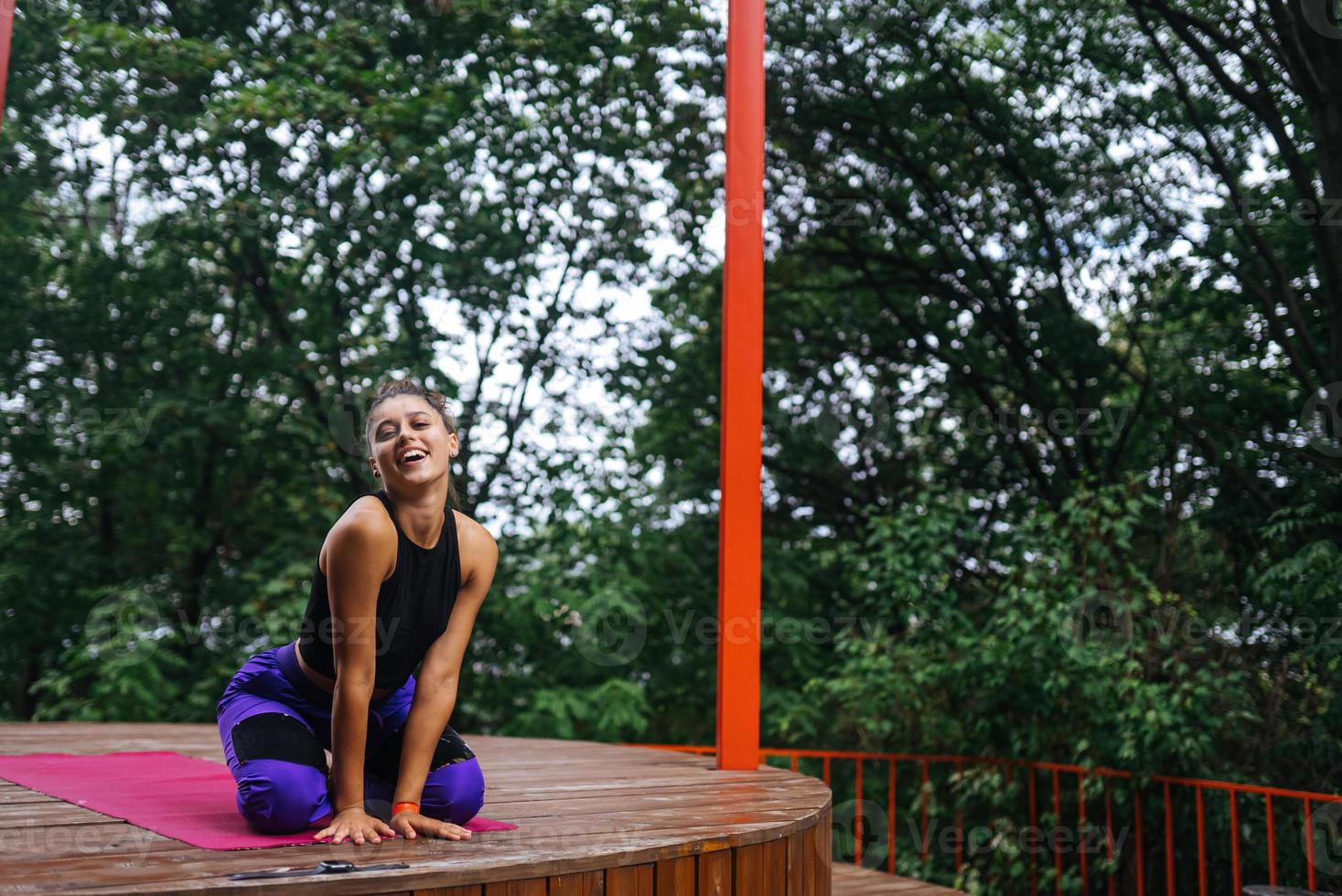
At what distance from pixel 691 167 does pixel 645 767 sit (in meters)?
5.08

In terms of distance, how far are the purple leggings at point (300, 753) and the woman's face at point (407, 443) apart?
0.48 m

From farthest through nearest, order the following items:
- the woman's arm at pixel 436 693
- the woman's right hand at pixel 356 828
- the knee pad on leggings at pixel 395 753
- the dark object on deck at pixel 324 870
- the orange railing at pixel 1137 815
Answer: the orange railing at pixel 1137 815 → the knee pad on leggings at pixel 395 753 → the woman's arm at pixel 436 693 → the woman's right hand at pixel 356 828 → the dark object on deck at pixel 324 870

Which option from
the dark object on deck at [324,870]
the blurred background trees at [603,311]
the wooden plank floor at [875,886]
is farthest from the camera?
the blurred background trees at [603,311]

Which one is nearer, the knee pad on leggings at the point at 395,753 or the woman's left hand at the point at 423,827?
the woman's left hand at the point at 423,827

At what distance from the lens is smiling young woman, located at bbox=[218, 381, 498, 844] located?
1951mm

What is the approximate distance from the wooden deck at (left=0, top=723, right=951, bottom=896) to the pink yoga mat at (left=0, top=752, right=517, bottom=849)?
5 cm

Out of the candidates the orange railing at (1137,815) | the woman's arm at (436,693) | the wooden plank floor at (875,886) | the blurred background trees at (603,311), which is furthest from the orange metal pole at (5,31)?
the wooden plank floor at (875,886)

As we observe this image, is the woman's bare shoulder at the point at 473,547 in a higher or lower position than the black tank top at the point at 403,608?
higher

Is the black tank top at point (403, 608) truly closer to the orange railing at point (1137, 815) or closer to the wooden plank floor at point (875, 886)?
the wooden plank floor at point (875, 886)

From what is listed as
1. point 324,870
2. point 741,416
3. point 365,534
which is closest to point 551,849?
point 324,870

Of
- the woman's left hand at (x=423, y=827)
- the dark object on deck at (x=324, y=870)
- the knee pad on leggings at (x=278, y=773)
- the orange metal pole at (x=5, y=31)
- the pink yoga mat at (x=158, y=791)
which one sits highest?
Answer: the orange metal pole at (x=5, y=31)

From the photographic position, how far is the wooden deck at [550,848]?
5.14 ft

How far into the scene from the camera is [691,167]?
7527 mm

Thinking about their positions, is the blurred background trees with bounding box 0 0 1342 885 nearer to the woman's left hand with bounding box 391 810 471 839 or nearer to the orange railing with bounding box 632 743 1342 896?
the orange railing with bounding box 632 743 1342 896
